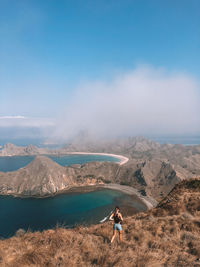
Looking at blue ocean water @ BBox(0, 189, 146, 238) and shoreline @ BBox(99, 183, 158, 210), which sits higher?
blue ocean water @ BBox(0, 189, 146, 238)

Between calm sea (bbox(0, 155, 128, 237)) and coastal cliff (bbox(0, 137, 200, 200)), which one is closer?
calm sea (bbox(0, 155, 128, 237))

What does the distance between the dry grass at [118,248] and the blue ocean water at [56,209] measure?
56936 millimetres

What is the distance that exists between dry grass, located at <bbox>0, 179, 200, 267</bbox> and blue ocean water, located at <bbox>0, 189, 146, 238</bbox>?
5694 cm

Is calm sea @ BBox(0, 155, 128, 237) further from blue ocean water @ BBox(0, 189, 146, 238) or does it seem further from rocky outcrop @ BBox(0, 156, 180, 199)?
rocky outcrop @ BBox(0, 156, 180, 199)

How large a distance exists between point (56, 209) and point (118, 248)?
3543 inches

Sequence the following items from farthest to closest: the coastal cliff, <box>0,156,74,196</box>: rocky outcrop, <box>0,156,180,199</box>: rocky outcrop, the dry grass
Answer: <box>0,156,180,199</box>: rocky outcrop
the coastal cliff
<box>0,156,74,196</box>: rocky outcrop
the dry grass

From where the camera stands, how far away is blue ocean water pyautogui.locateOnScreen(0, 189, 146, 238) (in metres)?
69.5

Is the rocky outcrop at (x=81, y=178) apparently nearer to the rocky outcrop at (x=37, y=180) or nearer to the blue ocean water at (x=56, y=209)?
the rocky outcrop at (x=37, y=180)

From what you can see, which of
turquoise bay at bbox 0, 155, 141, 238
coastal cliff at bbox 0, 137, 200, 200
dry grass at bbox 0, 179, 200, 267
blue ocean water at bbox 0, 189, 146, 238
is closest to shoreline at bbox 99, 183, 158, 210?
coastal cliff at bbox 0, 137, 200, 200

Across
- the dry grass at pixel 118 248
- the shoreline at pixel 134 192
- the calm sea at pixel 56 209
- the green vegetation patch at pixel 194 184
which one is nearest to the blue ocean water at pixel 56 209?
the calm sea at pixel 56 209

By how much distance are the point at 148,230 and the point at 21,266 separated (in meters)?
7.60

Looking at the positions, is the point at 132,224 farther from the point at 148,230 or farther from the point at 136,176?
the point at 136,176

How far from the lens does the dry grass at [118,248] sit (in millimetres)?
6438

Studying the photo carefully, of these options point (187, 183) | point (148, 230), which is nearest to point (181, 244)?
point (148, 230)
